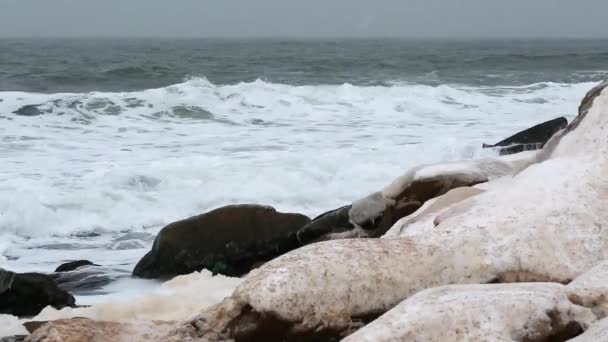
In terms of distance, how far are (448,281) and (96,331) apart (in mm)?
1668

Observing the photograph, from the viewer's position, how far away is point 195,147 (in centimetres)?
1248

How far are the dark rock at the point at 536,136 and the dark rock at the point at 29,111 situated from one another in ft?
35.9

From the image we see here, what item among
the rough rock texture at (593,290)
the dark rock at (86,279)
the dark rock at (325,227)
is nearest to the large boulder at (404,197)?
the dark rock at (325,227)

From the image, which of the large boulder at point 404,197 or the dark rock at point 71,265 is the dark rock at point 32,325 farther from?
the large boulder at point 404,197

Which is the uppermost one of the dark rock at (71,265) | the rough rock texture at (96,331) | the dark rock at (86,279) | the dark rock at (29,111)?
the rough rock texture at (96,331)

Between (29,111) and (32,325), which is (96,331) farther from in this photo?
(29,111)

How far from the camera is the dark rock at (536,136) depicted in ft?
27.0

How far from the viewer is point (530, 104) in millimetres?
18750

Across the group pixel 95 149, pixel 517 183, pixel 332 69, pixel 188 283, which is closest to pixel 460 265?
pixel 517 183

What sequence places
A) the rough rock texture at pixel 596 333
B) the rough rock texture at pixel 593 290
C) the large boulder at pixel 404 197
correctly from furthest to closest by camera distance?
1. the large boulder at pixel 404 197
2. the rough rock texture at pixel 593 290
3. the rough rock texture at pixel 596 333

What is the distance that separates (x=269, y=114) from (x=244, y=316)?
14.1 metres

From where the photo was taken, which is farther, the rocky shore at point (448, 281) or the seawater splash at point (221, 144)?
the seawater splash at point (221, 144)

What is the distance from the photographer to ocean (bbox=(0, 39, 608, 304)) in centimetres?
792

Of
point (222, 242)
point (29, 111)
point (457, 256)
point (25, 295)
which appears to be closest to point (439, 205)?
point (457, 256)
